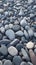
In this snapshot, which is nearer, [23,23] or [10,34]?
[10,34]

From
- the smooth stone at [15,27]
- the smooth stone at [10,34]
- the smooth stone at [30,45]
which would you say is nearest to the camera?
the smooth stone at [30,45]

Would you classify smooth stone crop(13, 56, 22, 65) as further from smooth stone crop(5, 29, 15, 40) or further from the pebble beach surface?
smooth stone crop(5, 29, 15, 40)

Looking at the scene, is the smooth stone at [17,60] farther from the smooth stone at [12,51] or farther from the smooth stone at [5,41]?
the smooth stone at [5,41]

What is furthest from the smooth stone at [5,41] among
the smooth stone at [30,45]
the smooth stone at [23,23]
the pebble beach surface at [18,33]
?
the smooth stone at [23,23]

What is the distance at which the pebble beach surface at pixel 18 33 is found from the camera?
45.8 inches

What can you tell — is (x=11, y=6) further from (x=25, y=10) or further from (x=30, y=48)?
(x=30, y=48)

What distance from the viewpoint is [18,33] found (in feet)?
4.65

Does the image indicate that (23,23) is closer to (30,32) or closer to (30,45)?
(30,32)

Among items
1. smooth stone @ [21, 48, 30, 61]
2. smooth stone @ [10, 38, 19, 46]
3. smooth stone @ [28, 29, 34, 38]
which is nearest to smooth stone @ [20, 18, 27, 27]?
smooth stone @ [28, 29, 34, 38]

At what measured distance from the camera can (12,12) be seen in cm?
183

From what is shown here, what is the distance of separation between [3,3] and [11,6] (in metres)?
0.15

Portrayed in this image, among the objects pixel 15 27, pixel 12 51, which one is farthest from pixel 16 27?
pixel 12 51

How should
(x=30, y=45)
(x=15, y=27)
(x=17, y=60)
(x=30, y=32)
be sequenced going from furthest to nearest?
(x=15, y=27)
(x=30, y=32)
(x=30, y=45)
(x=17, y=60)

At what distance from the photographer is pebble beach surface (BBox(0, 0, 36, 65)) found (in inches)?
45.8
